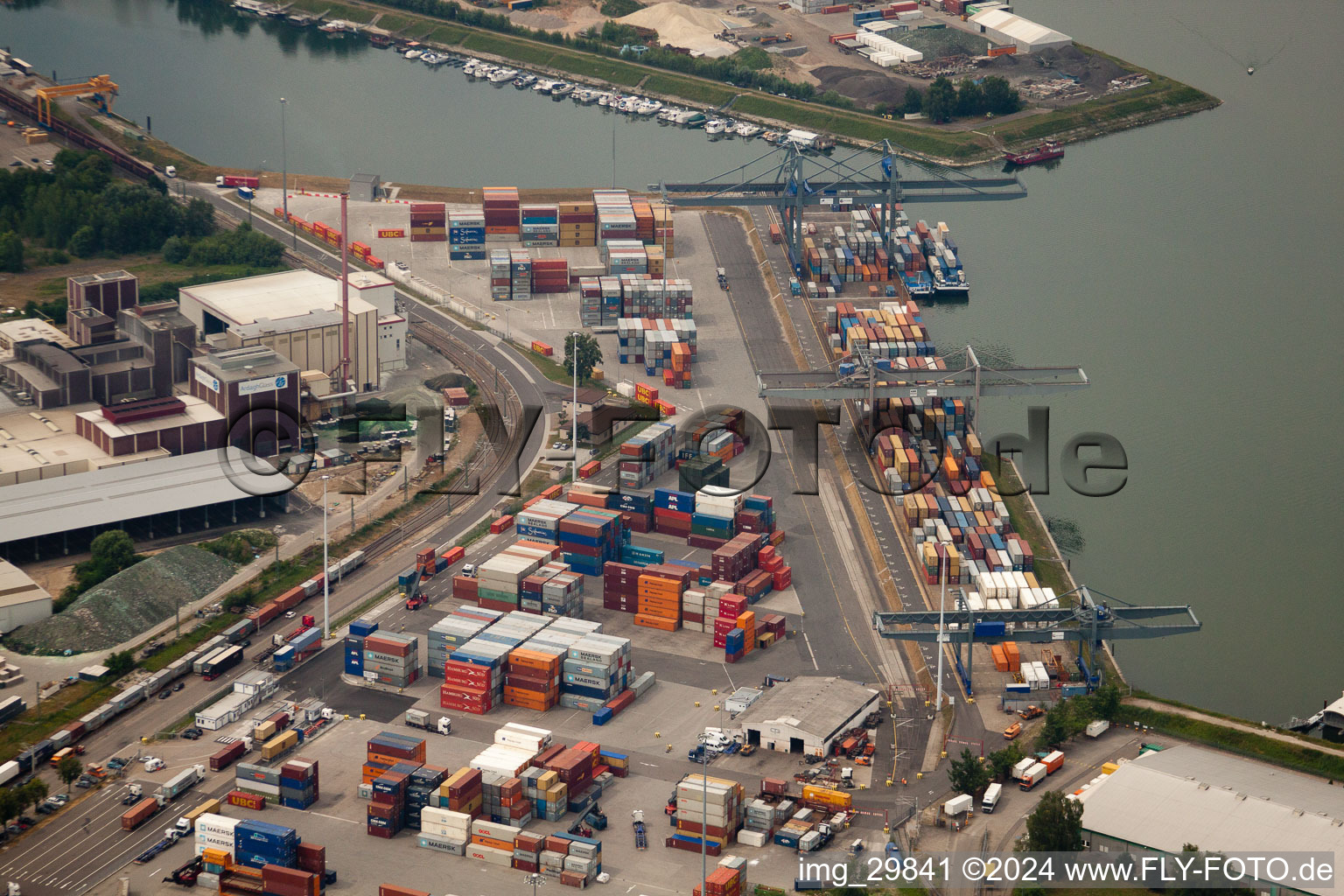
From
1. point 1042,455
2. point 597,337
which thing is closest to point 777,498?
point 1042,455

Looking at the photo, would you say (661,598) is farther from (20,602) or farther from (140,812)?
(20,602)

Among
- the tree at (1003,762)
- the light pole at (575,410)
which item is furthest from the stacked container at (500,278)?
the tree at (1003,762)

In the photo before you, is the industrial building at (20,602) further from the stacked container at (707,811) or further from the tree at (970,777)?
the tree at (970,777)

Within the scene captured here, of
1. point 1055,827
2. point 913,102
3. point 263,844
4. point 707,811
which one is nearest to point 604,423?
point 707,811

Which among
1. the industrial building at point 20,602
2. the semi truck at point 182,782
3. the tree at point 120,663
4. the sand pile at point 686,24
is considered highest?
the sand pile at point 686,24

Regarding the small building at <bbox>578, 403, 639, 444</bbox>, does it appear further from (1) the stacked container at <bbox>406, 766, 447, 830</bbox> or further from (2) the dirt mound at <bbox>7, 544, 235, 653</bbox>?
(1) the stacked container at <bbox>406, 766, 447, 830</bbox>

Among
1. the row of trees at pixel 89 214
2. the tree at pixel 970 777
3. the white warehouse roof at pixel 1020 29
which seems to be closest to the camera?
the tree at pixel 970 777

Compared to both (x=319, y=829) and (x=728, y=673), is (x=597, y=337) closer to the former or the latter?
(x=728, y=673)

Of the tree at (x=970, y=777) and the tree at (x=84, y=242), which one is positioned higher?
the tree at (x=84, y=242)
